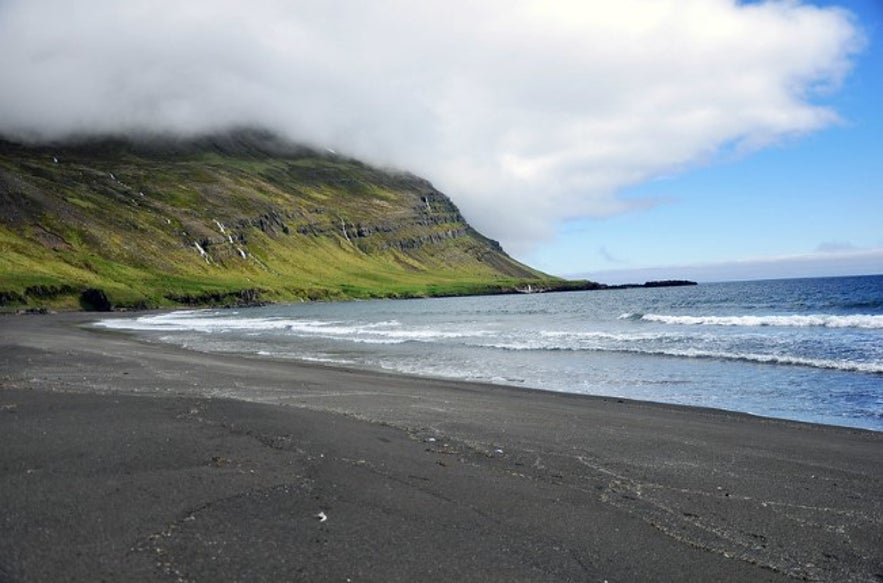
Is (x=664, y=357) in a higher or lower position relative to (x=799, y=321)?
lower

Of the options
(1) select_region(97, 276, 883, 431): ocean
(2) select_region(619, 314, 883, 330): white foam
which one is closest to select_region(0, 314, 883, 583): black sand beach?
(1) select_region(97, 276, 883, 431): ocean

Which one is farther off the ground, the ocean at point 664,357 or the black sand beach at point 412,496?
the black sand beach at point 412,496

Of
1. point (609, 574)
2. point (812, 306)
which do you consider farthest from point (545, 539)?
point (812, 306)

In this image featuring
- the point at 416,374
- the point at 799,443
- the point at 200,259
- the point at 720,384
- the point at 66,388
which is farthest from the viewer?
the point at 200,259

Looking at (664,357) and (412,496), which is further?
(664,357)

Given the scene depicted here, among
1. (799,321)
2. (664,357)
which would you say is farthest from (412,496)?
(799,321)

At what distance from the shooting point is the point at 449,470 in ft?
31.8

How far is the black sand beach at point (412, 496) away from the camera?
19.3 feet

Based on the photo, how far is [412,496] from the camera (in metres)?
8.04

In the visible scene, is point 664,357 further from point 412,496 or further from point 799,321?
point 412,496

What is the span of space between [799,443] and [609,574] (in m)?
9.77

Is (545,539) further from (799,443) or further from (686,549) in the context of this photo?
(799,443)

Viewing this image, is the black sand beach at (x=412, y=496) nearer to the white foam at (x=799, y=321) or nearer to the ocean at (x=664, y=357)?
the ocean at (x=664, y=357)

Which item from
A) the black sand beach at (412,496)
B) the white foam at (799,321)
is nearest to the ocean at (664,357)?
the white foam at (799,321)
